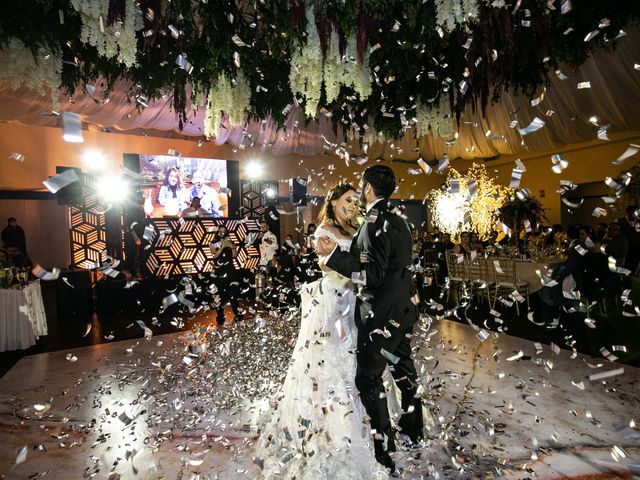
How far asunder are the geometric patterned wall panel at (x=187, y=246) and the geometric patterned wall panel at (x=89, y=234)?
1.21 meters

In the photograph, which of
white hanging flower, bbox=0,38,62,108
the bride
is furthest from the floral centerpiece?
white hanging flower, bbox=0,38,62,108

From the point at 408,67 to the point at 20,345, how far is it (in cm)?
625

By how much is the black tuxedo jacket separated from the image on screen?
29.0ft

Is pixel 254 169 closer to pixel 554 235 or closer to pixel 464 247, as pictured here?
pixel 464 247

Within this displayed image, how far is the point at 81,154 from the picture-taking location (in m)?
10.8

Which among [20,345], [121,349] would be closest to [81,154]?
[20,345]

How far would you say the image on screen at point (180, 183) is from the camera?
1097cm

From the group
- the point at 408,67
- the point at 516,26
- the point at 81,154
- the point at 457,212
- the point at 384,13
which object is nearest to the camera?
the point at 384,13

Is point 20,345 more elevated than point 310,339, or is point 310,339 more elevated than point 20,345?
point 310,339

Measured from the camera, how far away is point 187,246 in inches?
428

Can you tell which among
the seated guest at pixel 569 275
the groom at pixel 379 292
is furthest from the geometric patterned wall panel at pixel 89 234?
the seated guest at pixel 569 275

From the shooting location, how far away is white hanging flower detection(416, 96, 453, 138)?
548 cm

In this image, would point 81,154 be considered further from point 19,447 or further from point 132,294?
point 19,447

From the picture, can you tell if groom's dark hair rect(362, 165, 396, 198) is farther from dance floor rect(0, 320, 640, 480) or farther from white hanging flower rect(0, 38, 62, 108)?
white hanging flower rect(0, 38, 62, 108)
